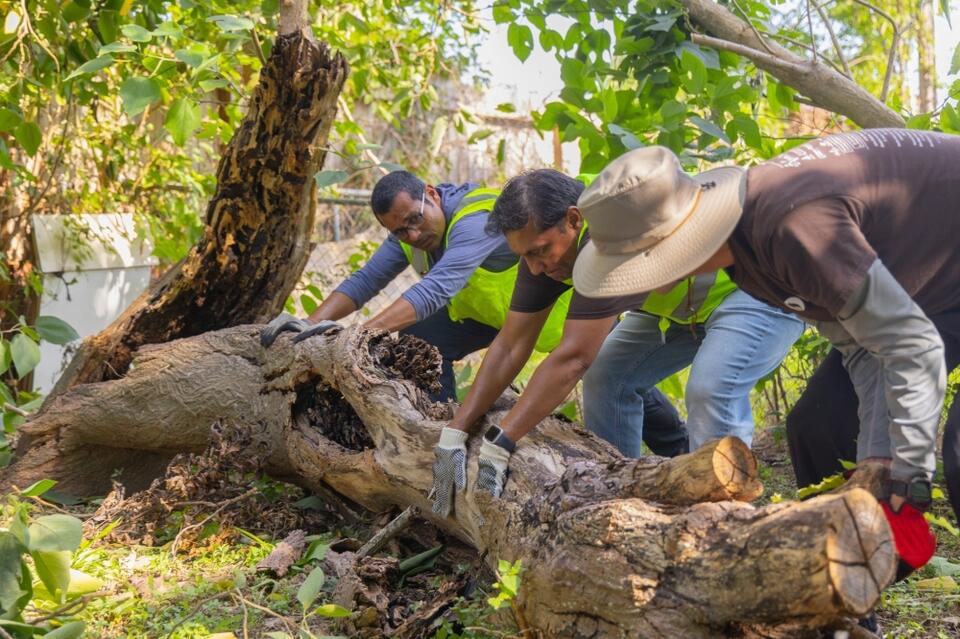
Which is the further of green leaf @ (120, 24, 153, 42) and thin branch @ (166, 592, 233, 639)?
green leaf @ (120, 24, 153, 42)

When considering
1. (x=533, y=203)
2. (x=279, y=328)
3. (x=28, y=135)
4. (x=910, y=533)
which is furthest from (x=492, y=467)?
(x=28, y=135)

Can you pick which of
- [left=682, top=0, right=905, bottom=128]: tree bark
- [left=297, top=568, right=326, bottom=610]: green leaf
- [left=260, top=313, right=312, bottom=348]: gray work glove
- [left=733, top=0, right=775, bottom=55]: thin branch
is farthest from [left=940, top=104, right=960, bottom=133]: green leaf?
[left=297, top=568, right=326, bottom=610]: green leaf

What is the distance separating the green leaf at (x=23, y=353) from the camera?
161 inches

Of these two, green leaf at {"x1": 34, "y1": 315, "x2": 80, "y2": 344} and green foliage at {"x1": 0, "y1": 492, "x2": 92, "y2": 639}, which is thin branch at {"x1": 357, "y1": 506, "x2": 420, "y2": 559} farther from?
green leaf at {"x1": 34, "y1": 315, "x2": 80, "y2": 344}

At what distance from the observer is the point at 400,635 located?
2637 mm

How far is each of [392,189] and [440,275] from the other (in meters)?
0.46

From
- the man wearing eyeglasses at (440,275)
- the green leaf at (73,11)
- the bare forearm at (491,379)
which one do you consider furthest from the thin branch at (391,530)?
the green leaf at (73,11)

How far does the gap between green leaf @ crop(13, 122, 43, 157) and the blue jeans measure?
265 centimetres

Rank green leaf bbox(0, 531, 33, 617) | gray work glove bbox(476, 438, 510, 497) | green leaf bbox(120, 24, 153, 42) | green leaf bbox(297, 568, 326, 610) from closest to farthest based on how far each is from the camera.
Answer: green leaf bbox(0, 531, 33, 617) < green leaf bbox(297, 568, 326, 610) < gray work glove bbox(476, 438, 510, 497) < green leaf bbox(120, 24, 153, 42)

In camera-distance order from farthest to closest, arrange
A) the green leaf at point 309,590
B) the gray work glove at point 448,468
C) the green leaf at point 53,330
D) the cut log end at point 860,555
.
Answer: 1. the green leaf at point 53,330
2. the gray work glove at point 448,468
3. the green leaf at point 309,590
4. the cut log end at point 860,555

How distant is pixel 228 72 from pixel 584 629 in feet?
15.6

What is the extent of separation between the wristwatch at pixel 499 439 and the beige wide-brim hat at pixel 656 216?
0.72 m

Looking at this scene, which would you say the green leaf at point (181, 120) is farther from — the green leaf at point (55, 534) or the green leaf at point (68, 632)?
the green leaf at point (68, 632)

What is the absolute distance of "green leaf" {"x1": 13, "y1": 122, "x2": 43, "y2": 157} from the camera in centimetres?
429
